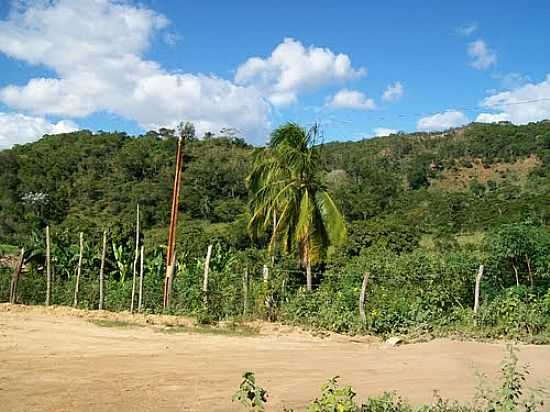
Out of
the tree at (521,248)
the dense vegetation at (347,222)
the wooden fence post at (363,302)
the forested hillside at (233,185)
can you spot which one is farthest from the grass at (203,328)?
the forested hillside at (233,185)

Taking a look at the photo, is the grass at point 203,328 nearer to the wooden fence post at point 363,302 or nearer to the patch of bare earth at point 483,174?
the wooden fence post at point 363,302

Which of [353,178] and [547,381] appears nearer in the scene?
[547,381]

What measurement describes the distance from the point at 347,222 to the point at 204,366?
35.1 meters

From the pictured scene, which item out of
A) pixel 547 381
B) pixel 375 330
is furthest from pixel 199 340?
pixel 547 381

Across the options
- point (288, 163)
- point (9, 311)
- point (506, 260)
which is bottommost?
point (9, 311)

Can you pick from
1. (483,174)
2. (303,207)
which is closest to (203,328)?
(303,207)

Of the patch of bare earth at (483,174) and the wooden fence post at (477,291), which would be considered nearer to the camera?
the wooden fence post at (477,291)

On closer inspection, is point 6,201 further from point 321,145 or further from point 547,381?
point 547,381

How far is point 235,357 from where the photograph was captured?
9.63 metres

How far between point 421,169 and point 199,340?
63.4 meters

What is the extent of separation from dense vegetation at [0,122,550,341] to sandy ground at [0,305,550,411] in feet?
4.68

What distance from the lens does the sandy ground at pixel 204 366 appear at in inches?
267

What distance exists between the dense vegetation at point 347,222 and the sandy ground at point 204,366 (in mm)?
1427

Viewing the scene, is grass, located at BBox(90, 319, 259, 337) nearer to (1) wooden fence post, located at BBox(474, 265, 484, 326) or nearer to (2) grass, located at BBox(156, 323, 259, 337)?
(2) grass, located at BBox(156, 323, 259, 337)
